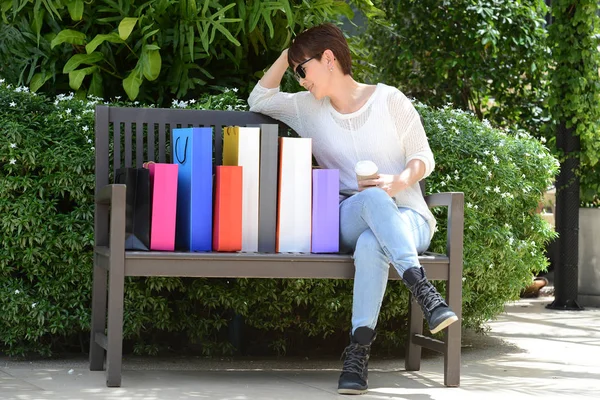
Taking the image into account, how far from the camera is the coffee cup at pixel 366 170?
3.58m

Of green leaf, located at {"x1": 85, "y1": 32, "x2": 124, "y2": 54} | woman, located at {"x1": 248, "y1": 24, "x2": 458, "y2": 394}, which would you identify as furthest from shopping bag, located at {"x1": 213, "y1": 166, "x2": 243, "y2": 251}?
green leaf, located at {"x1": 85, "y1": 32, "x2": 124, "y2": 54}

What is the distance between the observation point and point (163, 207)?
3.51 metres

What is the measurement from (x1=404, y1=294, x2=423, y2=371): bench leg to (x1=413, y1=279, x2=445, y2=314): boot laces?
69cm

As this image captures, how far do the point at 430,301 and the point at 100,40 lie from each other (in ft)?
6.73

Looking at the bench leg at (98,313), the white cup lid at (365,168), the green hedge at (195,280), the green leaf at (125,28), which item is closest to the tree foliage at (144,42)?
the green leaf at (125,28)

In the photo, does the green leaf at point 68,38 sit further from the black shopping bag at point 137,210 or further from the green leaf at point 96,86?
the black shopping bag at point 137,210

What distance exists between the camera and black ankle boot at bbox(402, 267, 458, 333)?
3.35 meters

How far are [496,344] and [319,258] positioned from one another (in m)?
1.75

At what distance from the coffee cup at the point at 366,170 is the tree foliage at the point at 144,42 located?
3.63 ft

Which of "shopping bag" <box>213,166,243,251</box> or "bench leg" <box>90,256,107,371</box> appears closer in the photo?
"shopping bag" <box>213,166,243,251</box>

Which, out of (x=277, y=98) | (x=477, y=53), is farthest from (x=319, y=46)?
(x=477, y=53)

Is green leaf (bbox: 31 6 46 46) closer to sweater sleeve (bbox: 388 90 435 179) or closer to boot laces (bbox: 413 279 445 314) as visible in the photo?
sweater sleeve (bbox: 388 90 435 179)

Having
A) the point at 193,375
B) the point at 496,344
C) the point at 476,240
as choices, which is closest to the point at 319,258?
the point at 193,375

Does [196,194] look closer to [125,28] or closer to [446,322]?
[446,322]
